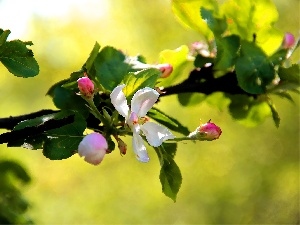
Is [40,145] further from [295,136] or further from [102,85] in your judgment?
[295,136]

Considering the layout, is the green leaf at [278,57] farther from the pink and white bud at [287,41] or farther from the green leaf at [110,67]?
the green leaf at [110,67]

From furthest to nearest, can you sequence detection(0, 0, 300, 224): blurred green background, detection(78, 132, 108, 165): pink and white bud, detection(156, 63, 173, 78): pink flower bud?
detection(0, 0, 300, 224): blurred green background
detection(156, 63, 173, 78): pink flower bud
detection(78, 132, 108, 165): pink and white bud

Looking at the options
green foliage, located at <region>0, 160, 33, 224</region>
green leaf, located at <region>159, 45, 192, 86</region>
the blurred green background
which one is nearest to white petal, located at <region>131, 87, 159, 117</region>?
green leaf, located at <region>159, 45, 192, 86</region>

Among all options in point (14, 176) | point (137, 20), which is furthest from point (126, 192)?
point (14, 176)

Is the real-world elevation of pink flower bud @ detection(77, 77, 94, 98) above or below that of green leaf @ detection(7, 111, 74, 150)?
above

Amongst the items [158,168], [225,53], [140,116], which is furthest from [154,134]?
[158,168]

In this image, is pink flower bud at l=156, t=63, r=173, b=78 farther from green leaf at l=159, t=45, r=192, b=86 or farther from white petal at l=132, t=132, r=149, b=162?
white petal at l=132, t=132, r=149, b=162

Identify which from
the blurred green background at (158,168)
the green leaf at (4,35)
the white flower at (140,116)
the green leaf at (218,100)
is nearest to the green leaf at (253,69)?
the green leaf at (218,100)

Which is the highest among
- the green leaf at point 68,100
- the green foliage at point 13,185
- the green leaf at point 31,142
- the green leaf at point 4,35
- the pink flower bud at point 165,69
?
the green leaf at point 4,35
